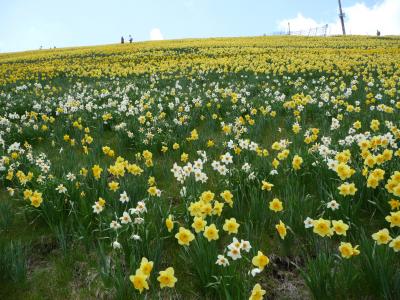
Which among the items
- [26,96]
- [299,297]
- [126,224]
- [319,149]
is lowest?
[299,297]

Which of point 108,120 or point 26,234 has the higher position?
point 108,120

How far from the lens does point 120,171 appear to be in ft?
12.1

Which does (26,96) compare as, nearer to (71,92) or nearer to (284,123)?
(71,92)

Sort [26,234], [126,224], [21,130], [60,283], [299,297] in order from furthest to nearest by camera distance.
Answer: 1. [21,130]
2. [26,234]
3. [126,224]
4. [60,283]
5. [299,297]

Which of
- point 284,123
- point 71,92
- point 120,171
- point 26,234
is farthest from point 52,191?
point 71,92

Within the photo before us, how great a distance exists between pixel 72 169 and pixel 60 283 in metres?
1.90

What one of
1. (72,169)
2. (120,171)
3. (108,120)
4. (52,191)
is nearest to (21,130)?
(108,120)

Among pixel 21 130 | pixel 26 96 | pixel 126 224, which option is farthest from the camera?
pixel 26 96

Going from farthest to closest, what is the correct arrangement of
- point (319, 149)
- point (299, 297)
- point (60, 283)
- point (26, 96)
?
point (26, 96), point (319, 149), point (60, 283), point (299, 297)

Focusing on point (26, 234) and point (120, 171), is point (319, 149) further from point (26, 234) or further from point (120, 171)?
point (26, 234)

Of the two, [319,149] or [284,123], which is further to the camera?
[284,123]

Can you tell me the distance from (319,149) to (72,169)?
2.99 m

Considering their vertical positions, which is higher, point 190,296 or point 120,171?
point 120,171

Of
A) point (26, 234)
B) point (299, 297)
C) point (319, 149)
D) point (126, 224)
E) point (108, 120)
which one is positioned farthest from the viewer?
point (108, 120)
